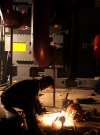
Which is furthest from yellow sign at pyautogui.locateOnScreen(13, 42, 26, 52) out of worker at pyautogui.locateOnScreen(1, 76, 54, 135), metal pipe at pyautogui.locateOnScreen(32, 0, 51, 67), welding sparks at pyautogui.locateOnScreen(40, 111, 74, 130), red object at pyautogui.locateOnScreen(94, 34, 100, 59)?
worker at pyautogui.locateOnScreen(1, 76, 54, 135)

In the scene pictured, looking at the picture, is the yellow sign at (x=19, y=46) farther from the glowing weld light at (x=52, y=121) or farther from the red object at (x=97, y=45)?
the glowing weld light at (x=52, y=121)

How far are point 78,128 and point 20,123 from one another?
1.37m

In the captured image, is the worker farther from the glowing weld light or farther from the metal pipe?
the metal pipe

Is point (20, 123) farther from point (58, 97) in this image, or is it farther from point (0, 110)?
point (58, 97)

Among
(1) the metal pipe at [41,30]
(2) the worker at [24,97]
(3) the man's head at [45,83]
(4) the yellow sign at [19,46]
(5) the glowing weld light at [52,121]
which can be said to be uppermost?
(1) the metal pipe at [41,30]

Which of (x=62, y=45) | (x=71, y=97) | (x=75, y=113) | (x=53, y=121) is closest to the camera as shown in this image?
(x=53, y=121)

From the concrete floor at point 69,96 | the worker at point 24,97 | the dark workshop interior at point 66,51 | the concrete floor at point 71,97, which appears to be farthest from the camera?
the dark workshop interior at point 66,51

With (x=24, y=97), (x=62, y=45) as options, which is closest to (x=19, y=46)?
(x=62, y=45)

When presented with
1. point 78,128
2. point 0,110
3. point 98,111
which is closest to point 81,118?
point 78,128

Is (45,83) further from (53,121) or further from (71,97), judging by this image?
(71,97)

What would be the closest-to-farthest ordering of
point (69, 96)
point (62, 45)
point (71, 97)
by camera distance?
1. point (71, 97)
2. point (69, 96)
3. point (62, 45)

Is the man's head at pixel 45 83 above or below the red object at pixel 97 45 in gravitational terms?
below

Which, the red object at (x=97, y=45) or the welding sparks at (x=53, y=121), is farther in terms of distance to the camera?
the red object at (x=97, y=45)

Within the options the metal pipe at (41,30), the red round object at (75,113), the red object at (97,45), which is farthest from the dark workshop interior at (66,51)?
the red round object at (75,113)
